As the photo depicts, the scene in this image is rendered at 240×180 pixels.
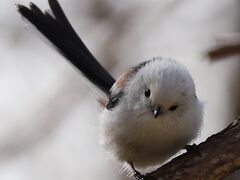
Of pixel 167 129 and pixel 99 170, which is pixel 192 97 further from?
pixel 99 170

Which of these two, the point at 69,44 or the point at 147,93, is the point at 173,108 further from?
the point at 69,44

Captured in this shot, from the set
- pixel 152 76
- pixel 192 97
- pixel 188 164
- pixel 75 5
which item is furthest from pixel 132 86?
pixel 75 5

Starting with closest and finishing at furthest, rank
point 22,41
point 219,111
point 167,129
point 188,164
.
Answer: point 188,164
point 167,129
point 219,111
point 22,41

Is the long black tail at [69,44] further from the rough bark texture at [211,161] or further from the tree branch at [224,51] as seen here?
the tree branch at [224,51]

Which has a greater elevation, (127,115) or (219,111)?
(219,111)

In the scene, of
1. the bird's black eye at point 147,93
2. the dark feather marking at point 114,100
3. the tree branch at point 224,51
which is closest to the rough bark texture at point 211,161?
the bird's black eye at point 147,93

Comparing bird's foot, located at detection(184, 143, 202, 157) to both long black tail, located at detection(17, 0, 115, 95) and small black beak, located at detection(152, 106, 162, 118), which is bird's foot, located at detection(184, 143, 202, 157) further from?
long black tail, located at detection(17, 0, 115, 95)

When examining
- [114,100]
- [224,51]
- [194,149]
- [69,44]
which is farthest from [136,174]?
[224,51]
